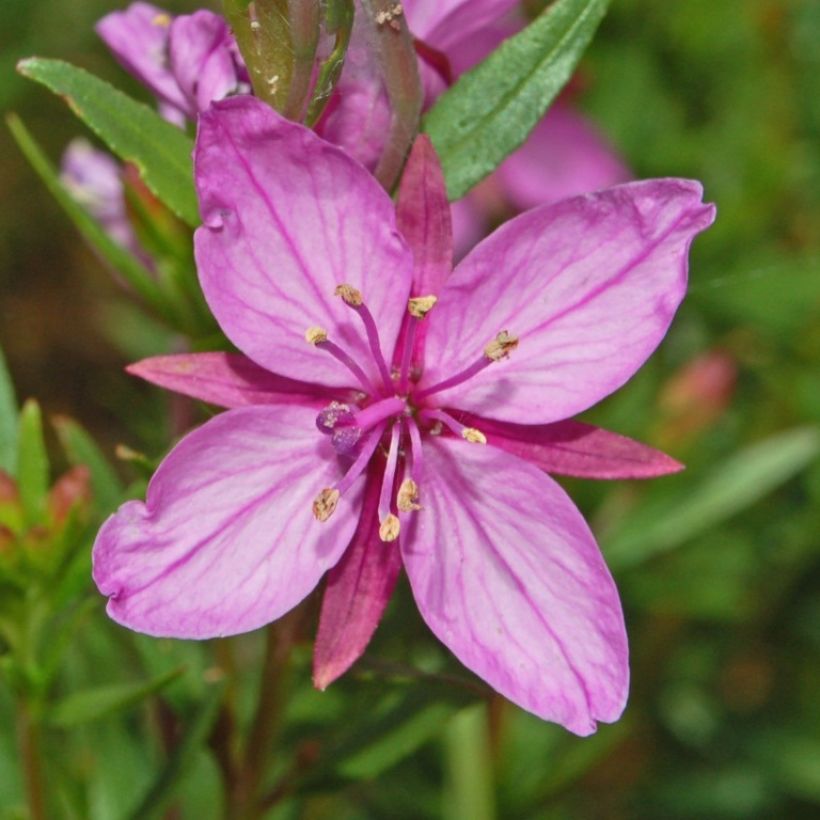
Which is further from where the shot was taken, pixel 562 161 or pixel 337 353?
pixel 562 161

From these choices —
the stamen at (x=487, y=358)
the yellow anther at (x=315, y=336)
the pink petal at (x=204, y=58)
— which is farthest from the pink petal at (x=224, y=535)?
the pink petal at (x=204, y=58)

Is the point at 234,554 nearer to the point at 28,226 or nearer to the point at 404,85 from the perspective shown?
the point at 404,85

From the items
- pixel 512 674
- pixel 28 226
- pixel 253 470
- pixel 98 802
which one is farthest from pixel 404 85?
pixel 28 226

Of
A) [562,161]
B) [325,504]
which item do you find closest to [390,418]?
[325,504]

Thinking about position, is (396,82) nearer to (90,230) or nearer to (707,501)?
(90,230)

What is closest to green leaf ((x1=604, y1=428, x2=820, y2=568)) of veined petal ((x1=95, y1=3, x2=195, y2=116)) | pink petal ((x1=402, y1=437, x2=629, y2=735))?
pink petal ((x1=402, y1=437, x2=629, y2=735))

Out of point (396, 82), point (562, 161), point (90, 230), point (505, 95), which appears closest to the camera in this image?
point (396, 82)

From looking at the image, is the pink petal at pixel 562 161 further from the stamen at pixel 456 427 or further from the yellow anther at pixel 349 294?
the yellow anther at pixel 349 294
